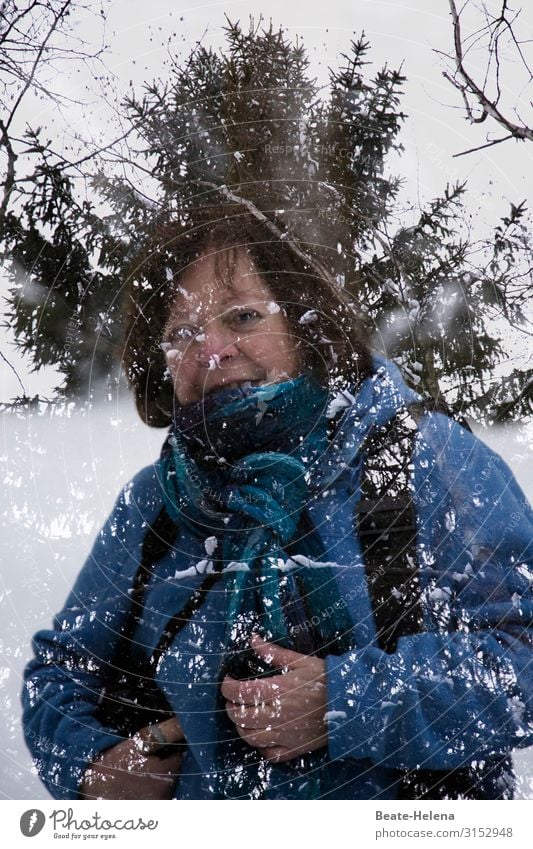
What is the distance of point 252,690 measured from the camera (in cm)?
97

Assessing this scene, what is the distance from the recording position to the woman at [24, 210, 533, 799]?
964mm

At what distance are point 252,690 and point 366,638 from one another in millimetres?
162

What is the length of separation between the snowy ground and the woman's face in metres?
0.11

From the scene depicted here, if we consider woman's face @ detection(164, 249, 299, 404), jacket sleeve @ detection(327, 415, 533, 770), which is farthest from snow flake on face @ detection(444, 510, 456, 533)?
woman's face @ detection(164, 249, 299, 404)

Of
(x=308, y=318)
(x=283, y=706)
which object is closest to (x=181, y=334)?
(x=308, y=318)

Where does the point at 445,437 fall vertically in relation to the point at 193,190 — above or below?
below

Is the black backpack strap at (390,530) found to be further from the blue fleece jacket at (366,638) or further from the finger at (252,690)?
the finger at (252,690)

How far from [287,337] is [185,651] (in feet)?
1.48

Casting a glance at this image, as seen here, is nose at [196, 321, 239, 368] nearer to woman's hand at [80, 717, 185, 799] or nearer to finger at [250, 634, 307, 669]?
finger at [250, 634, 307, 669]

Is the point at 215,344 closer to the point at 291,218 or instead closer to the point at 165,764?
the point at 291,218

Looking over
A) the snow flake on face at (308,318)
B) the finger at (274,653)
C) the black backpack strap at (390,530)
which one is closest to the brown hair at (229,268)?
the snow flake on face at (308,318)
